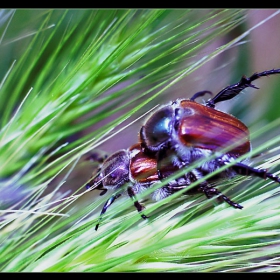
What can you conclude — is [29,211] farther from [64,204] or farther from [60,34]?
[60,34]

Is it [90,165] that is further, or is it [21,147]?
[90,165]

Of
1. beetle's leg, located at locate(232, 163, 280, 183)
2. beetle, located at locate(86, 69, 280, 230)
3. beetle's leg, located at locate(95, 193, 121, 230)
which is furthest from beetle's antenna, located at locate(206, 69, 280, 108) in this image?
beetle's leg, located at locate(95, 193, 121, 230)

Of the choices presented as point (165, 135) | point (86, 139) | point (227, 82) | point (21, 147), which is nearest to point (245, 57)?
point (227, 82)

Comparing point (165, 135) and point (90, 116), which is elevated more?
point (90, 116)

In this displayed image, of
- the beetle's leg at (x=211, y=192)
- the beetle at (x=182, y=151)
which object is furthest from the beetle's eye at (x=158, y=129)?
the beetle's leg at (x=211, y=192)

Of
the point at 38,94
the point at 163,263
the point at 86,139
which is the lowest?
the point at 163,263

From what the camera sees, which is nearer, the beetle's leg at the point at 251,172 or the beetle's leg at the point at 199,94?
the beetle's leg at the point at 251,172

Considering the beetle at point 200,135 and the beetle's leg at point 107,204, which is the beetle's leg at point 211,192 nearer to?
the beetle at point 200,135
